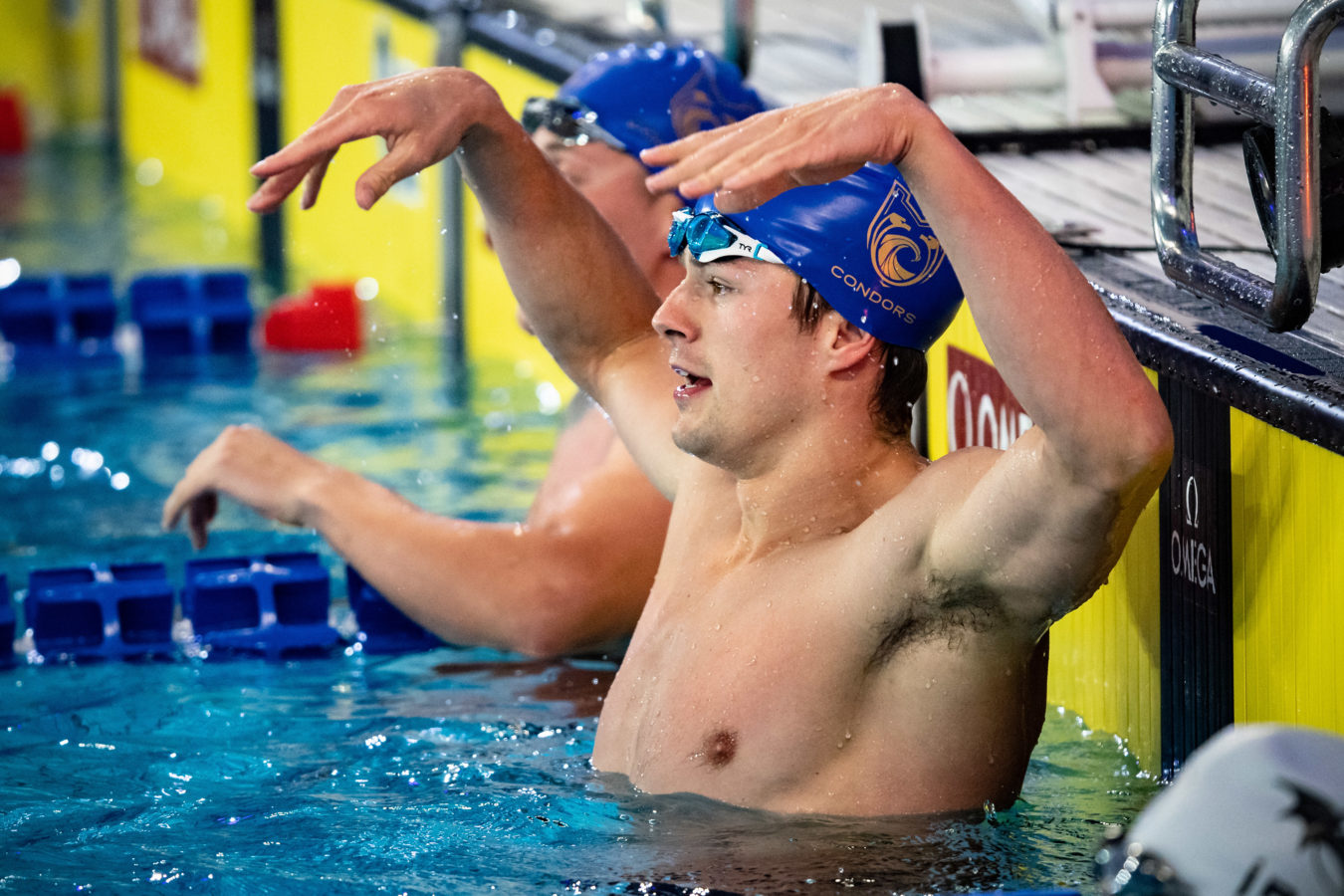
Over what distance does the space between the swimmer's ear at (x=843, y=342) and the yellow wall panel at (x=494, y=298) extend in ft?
12.0

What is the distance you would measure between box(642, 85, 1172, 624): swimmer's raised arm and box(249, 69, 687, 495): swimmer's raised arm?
0.77 metres

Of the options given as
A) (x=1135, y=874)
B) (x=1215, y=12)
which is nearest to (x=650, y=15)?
(x=1215, y=12)

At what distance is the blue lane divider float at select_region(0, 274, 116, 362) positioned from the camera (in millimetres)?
6754

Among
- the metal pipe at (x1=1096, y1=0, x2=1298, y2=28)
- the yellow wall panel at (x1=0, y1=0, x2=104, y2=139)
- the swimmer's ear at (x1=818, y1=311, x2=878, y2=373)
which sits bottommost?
the swimmer's ear at (x1=818, y1=311, x2=878, y2=373)

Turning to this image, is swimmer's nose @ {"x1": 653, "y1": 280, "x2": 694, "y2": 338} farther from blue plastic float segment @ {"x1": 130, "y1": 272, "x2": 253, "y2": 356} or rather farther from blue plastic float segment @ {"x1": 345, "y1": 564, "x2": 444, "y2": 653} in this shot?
blue plastic float segment @ {"x1": 130, "y1": 272, "x2": 253, "y2": 356}

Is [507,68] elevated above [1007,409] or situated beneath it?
elevated above

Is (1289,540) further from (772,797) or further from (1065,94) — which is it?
(1065,94)

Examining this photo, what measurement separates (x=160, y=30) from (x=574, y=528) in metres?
8.64

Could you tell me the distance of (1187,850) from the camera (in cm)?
141

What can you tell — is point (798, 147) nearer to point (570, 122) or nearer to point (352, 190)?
point (570, 122)

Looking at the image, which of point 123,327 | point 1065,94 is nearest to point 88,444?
point 123,327

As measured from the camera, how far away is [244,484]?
3.50 m

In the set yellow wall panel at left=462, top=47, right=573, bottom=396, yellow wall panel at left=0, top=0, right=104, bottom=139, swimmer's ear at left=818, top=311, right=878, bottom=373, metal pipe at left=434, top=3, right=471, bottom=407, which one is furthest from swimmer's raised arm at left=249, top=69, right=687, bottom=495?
yellow wall panel at left=0, top=0, right=104, bottom=139

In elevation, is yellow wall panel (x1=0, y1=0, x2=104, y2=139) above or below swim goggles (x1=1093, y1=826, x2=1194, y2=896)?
above
